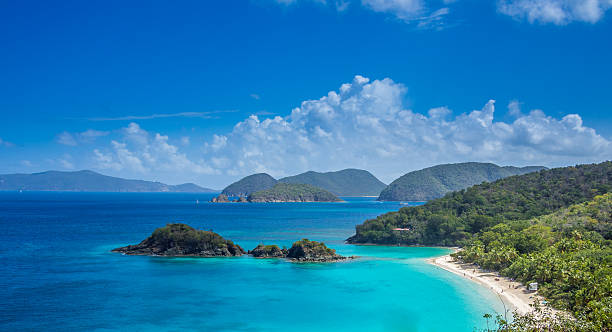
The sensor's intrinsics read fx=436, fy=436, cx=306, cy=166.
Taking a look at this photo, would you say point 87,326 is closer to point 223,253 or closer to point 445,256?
point 223,253

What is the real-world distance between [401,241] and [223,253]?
1548 inches

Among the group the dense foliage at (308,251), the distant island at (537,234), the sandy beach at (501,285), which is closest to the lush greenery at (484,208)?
the distant island at (537,234)

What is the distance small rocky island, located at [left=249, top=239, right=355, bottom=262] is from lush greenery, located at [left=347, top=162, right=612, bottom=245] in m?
25.1

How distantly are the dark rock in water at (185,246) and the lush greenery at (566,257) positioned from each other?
3873 cm

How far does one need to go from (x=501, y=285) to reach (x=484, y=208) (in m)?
56.9

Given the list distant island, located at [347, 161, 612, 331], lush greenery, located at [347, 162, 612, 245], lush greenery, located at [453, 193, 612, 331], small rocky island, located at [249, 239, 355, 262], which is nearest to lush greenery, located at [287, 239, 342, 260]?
small rocky island, located at [249, 239, 355, 262]

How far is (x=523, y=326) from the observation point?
2638 centimetres

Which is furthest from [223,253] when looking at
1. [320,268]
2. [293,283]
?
[293,283]

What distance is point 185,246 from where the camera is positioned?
250 ft

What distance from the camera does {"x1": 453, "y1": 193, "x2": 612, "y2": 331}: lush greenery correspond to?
1384 inches

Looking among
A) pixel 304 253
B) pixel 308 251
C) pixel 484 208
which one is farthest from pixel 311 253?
pixel 484 208

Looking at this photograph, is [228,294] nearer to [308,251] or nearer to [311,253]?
[308,251]

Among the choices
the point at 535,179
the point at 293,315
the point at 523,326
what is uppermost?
the point at 535,179

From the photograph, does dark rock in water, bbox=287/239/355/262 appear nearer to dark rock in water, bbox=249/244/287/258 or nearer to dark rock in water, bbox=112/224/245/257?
dark rock in water, bbox=249/244/287/258
